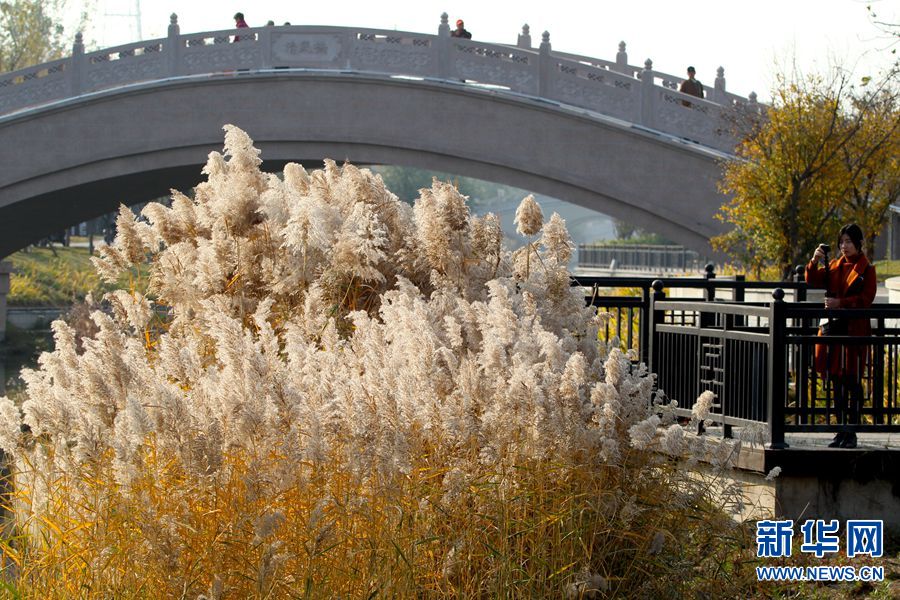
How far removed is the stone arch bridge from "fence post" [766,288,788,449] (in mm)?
13763

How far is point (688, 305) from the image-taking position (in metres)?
7.80

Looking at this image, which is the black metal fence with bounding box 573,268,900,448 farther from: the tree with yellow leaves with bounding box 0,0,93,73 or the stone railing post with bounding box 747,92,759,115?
the tree with yellow leaves with bounding box 0,0,93,73

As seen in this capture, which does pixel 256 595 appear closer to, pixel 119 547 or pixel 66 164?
pixel 119 547

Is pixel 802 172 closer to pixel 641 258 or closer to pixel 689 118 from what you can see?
pixel 689 118

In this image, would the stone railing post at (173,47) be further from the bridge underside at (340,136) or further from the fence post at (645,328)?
the fence post at (645,328)

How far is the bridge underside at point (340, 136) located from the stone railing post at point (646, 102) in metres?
0.56

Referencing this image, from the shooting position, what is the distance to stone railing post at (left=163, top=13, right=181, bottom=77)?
21391 millimetres

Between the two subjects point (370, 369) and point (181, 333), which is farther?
point (181, 333)

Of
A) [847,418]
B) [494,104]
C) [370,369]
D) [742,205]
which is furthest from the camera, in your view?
[494,104]

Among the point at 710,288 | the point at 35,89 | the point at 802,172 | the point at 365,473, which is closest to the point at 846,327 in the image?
the point at 710,288

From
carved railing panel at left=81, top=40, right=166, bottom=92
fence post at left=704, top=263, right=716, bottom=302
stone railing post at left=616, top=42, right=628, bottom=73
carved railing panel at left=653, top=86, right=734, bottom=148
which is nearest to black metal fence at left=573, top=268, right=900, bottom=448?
fence post at left=704, top=263, right=716, bottom=302

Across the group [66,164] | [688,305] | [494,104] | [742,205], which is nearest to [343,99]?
[494,104]

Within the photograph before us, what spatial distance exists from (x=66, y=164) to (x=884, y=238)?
50.4 feet

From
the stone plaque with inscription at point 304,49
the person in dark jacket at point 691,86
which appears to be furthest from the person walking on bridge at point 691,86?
the stone plaque with inscription at point 304,49
